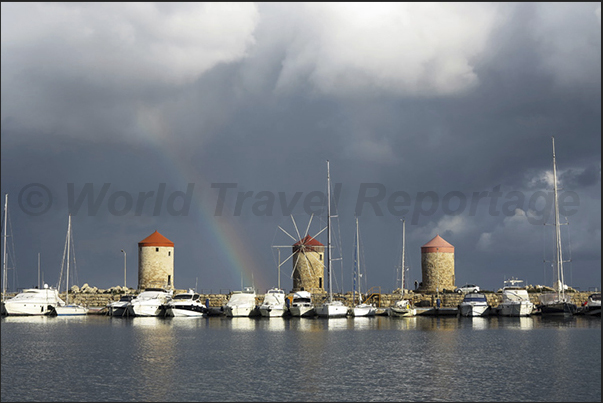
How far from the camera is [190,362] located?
33.3 metres

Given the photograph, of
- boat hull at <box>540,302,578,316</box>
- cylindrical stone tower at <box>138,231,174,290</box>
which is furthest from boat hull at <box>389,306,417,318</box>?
cylindrical stone tower at <box>138,231,174,290</box>

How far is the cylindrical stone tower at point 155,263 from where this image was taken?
84312 mm

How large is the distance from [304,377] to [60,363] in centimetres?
1256

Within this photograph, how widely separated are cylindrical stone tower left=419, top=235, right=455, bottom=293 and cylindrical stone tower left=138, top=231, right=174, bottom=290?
32.1m

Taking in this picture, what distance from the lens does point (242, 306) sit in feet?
216

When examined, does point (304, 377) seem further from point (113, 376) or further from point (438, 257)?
point (438, 257)

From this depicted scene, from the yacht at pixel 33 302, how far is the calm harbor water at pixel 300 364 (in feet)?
58.0

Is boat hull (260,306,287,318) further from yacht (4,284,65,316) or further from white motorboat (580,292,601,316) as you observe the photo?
white motorboat (580,292,601,316)

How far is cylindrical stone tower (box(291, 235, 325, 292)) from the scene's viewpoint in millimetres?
83375

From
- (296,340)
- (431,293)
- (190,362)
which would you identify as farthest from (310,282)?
(190,362)

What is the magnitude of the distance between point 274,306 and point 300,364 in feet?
107

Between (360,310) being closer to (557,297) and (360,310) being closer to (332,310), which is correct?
(332,310)

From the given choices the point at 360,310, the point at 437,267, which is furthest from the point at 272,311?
the point at 437,267

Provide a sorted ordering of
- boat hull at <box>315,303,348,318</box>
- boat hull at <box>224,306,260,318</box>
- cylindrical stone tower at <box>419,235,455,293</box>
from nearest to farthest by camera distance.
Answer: boat hull at <box>315,303,348,318</box> < boat hull at <box>224,306,260,318</box> < cylindrical stone tower at <box>419,235,455,293</box>
